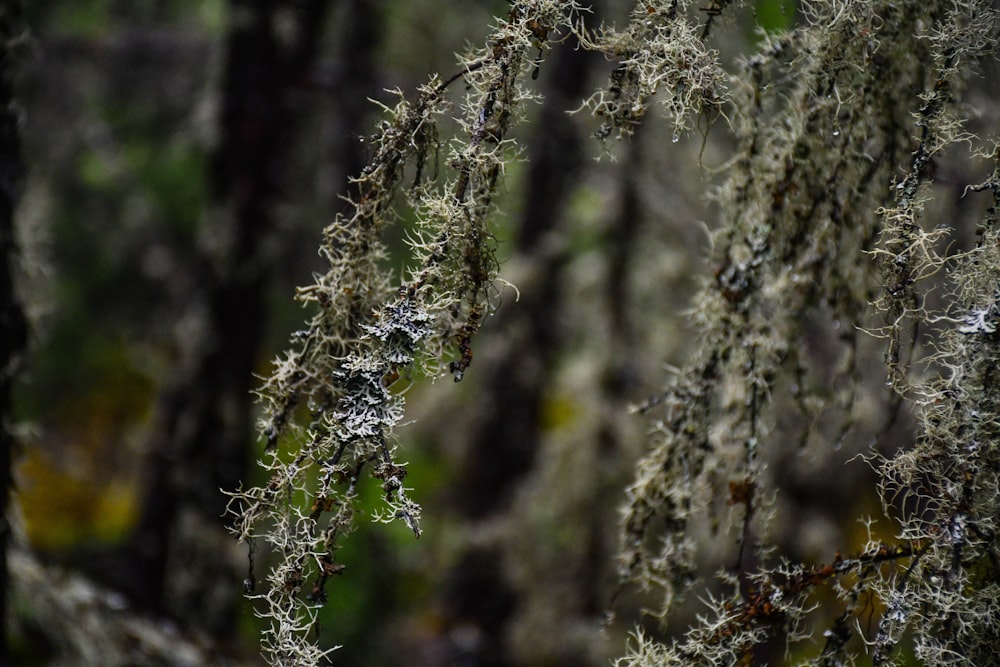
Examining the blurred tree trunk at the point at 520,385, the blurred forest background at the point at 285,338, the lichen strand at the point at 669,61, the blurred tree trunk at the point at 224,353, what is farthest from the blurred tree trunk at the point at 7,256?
the blurred tree trunk at the point at 520,385

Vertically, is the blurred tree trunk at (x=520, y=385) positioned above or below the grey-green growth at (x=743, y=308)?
above

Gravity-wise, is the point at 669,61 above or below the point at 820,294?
above

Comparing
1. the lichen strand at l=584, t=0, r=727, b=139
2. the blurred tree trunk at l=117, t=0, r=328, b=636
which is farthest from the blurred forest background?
the lichen strand at l=584, t=0, r=727, b=139

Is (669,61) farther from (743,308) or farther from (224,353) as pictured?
(224,353)

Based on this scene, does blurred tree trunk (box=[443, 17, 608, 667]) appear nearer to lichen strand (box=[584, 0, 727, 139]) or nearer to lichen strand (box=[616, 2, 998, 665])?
lichen strand (box=[616, 2, 998, 665])

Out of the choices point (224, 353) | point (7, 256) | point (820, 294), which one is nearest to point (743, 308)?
point (820, 294)

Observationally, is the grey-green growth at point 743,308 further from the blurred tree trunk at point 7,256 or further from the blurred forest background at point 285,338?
the blurred tree trunk at point 7,256
